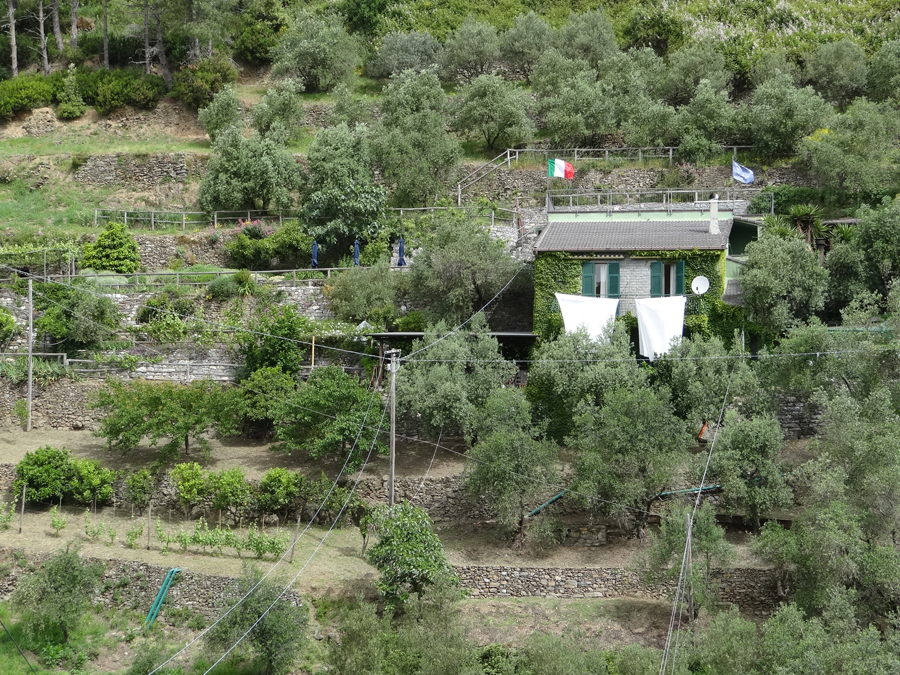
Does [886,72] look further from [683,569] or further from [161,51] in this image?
[161,51]

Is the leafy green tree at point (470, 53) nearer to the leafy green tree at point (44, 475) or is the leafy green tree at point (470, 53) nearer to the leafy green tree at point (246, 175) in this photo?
the leafy green tree at point (246, 175)

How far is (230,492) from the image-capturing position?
30.5 metres

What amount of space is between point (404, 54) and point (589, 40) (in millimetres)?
10765

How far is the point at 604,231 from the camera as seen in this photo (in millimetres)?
38875

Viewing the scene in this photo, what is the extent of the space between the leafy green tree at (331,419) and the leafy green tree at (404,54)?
107ft

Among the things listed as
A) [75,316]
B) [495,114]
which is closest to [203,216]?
[75,316]

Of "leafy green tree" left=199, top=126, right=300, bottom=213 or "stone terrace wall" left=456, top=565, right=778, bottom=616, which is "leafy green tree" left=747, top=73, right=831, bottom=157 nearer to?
"leafy green tree" left=199, top=126, right=300, bottom=213

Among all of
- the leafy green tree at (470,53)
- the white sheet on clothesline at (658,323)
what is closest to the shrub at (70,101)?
the leafy green tree at (470,53)

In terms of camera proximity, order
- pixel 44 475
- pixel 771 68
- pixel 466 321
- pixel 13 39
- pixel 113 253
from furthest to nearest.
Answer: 1. pixel 13 39
2. pixel 771 68
3. pixel 113 253
4. pixel 466 321
5. pixel 44 475

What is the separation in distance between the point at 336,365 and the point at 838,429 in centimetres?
1719

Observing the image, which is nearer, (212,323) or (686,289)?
(686,289)

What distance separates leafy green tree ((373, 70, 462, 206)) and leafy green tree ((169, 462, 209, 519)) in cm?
1882

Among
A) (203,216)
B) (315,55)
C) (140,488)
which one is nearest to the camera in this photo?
(140,488)

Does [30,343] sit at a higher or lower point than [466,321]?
lower
